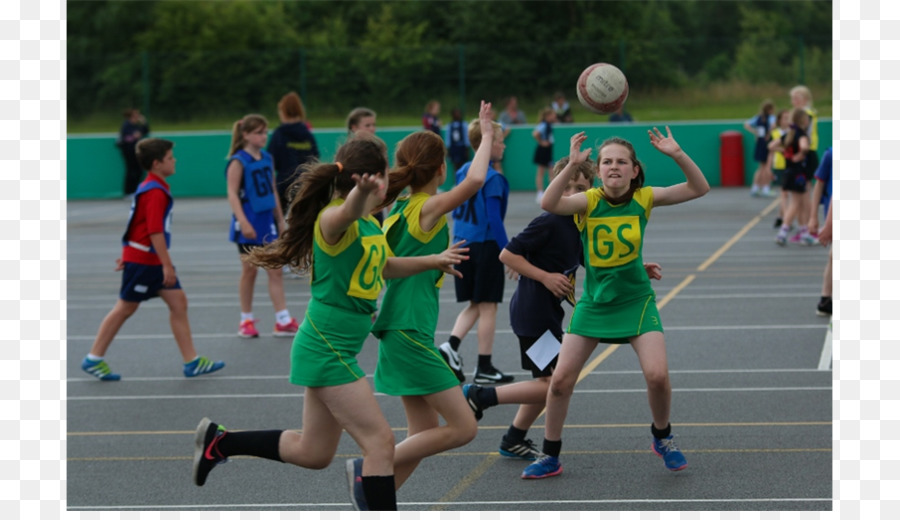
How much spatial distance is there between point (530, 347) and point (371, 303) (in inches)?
66.8

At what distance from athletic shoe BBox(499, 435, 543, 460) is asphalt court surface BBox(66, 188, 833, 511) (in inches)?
2.5

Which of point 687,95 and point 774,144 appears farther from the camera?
point 687,95

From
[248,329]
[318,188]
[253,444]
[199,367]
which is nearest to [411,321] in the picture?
[318,188]

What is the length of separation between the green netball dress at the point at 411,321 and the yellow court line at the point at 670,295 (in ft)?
3.18

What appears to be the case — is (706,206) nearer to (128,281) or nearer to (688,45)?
(688,45)

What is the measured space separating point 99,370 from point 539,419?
3.70 meters

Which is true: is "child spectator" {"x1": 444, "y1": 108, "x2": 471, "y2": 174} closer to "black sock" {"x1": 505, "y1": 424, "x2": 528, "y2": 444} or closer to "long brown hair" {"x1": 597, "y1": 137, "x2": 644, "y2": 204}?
"black sock" {"x1": 505, "y1": 424, "x2": 528, "y2": 444}

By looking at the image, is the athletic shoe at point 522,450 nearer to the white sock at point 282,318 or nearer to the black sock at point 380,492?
the black sock at point 380,492


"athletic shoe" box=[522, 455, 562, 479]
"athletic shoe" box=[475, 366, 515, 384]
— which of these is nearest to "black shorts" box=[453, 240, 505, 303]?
"athletic shoe" box=[475, 366, 515, 384]

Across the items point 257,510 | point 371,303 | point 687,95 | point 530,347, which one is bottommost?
point 257,510

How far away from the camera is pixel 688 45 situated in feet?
101

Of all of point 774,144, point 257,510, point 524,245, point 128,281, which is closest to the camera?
point 257,510

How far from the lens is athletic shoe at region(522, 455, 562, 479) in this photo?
20.1 feet

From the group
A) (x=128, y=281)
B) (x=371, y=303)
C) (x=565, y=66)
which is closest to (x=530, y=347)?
(x=371, y=303)
